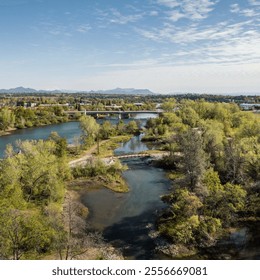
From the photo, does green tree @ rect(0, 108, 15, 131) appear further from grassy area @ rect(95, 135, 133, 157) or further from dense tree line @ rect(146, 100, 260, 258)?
dense tree line @ rect(146, 100, 260, 258)

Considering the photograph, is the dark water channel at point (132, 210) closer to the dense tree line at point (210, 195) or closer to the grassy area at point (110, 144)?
the dense tree line at point (210, 195)

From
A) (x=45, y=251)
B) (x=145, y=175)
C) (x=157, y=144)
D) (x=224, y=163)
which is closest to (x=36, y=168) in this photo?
(x=45, y=251)

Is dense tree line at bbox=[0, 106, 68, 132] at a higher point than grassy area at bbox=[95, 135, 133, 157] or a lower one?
higher

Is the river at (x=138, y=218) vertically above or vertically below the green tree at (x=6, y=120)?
below

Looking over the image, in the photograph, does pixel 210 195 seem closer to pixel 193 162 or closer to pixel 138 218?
pixel 193 162

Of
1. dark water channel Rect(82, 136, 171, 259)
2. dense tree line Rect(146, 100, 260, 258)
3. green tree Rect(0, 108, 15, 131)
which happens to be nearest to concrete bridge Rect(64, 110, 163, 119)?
green tree Rect(0, 108, 15, 131)

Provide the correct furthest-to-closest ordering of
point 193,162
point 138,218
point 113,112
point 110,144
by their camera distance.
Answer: point 113,112, point 110,144, point 193,162, point 138,218

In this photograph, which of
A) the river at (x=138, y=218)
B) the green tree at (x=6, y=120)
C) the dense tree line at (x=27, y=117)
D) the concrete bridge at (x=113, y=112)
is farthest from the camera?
the concrete bridge at (x=113, y=112)

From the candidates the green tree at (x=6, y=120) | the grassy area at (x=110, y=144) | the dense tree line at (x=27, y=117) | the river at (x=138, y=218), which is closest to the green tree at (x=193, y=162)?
the river at (x=138, y=218)

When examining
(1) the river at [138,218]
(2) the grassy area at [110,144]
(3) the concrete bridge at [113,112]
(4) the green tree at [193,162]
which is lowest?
(1) the river at [138,218]

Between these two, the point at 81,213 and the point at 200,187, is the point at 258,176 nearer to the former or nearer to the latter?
the point at 200,187

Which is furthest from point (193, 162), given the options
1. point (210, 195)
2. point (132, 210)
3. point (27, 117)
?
point (27, 117)
